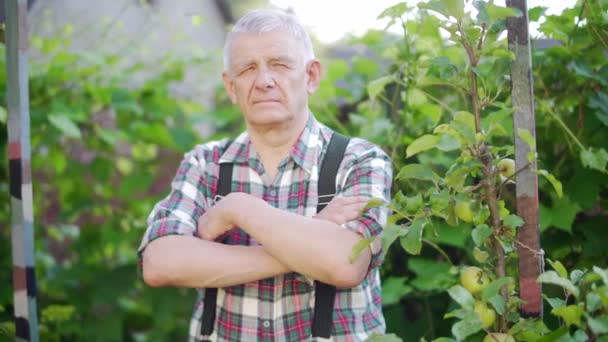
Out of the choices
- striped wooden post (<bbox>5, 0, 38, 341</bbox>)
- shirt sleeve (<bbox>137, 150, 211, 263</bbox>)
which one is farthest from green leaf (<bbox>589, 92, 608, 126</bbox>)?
striped wooden post (<bbox>5, 0, 38, 341</bbox>)

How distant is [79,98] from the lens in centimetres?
358

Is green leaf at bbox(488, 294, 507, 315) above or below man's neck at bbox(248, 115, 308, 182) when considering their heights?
below

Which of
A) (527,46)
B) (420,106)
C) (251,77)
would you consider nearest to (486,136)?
(527,46)

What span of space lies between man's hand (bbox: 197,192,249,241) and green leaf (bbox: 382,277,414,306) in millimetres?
910

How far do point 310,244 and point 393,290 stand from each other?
37.9 inches

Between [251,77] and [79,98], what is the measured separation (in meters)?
1.80

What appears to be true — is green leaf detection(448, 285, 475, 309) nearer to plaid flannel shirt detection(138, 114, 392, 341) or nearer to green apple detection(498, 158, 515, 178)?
green apple detection(498, 158, 515, 178)

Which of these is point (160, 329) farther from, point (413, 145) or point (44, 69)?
point (413, 145)

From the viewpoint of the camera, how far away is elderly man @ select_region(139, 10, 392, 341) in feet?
6.10

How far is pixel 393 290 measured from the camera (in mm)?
2678

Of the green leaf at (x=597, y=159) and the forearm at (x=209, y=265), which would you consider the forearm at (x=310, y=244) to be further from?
the green leaf at (x=597, y=159)

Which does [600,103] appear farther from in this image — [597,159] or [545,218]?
[597,159]

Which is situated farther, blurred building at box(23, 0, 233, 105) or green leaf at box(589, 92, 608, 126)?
blurred building at box(23, 0, 233, 105)

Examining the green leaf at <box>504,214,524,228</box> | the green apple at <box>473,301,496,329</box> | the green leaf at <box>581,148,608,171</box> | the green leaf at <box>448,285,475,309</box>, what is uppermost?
A: the green leaf at <box>581,148,608,171</box>
